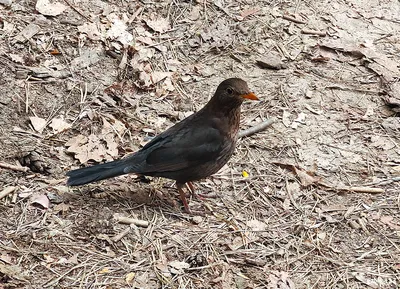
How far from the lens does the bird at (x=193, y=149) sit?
15.5 ft

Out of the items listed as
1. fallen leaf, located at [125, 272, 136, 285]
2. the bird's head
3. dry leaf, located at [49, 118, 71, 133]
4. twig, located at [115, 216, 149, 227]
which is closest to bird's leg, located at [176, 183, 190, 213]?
twig, located at [115, 216, 149, 227]

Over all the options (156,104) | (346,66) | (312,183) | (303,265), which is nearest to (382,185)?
(312,183)

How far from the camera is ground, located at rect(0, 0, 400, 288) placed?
14.2 feet

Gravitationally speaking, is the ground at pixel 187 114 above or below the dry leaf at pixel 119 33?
below

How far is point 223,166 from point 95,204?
1.07 metres

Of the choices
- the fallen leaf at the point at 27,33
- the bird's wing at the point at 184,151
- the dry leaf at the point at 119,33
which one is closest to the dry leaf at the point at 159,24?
the dry leaf at the point at 119,33

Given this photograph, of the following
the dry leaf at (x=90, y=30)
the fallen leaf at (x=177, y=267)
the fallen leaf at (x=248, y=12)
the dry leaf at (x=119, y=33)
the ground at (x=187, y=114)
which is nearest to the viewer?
the fallen leaf at (x=177, y=267)

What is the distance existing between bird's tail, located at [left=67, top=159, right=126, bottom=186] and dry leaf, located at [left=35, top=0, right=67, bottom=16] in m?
2.16

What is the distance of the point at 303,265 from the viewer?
14.6ft

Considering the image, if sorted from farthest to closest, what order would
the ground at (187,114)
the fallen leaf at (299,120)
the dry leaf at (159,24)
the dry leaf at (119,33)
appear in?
the dry leaf at (159,24) → the dry leaf at (119,33) → the fallen leaf at (299,120) → the ground at (187,114)

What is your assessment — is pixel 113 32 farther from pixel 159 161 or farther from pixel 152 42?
pixel 159 161

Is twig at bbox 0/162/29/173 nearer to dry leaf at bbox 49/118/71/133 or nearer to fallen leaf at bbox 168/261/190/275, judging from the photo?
dry leaf at bbox 49/118/71/133

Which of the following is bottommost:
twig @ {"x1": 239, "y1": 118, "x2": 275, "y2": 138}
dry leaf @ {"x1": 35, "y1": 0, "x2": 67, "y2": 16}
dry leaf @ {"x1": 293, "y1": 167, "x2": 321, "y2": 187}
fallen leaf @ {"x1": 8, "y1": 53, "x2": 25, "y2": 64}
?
dry leaf @ {"x1": 293, "y1": 167, "x2": 321, "y2": 187}

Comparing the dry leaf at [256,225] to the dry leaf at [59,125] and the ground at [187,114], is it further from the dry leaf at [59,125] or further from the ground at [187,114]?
the dry leaf at [59,125]
